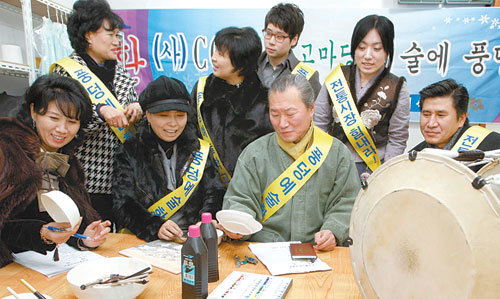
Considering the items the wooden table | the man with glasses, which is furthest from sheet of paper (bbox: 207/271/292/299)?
the man with glasses

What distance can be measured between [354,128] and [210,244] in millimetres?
1512

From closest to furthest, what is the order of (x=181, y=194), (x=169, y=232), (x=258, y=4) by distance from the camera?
(x=169, y=232), (x=181, y=194), (x=258, y=4)

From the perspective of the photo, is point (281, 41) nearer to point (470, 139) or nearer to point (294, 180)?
point (294, 180)

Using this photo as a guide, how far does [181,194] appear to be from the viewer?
6.47ft

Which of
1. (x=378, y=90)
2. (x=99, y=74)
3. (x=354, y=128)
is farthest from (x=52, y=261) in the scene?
(x=378, y=90)

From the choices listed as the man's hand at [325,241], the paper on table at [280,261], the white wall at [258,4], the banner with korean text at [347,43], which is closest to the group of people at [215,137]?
the man's hand at [325,241]

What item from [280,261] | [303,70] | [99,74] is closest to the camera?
[280,261]

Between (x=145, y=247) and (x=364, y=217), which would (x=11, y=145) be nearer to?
(x=145, y=247)

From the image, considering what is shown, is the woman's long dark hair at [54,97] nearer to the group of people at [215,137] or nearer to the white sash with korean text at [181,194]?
the group of people at [215,137]

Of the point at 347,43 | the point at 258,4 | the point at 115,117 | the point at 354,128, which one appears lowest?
the point at 354,128

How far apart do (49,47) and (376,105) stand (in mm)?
2825

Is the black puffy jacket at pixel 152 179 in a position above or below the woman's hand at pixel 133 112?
below

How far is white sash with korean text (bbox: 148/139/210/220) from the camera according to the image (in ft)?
6.44

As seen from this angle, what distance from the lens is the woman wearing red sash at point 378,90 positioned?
2.29 m
